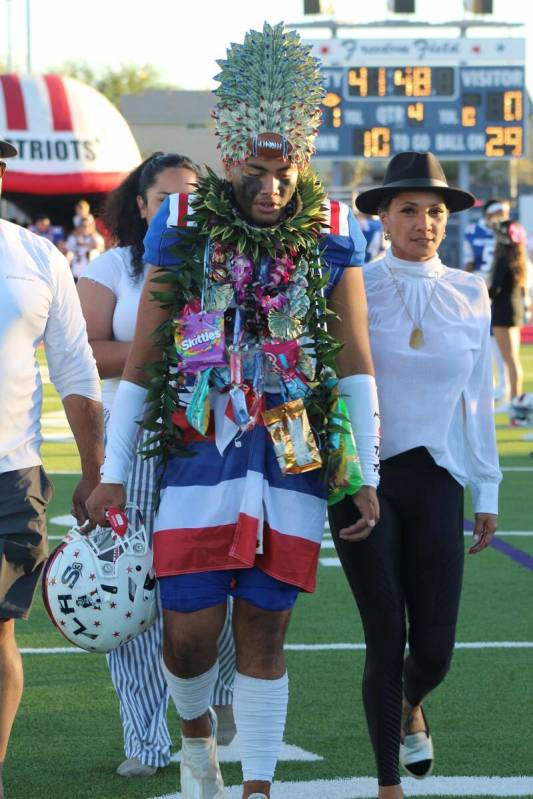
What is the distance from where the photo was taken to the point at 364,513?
4379 millimetres

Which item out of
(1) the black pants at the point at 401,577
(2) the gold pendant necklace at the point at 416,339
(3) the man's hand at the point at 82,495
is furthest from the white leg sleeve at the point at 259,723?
(2) the gold pendant necklace at the point at 416,339

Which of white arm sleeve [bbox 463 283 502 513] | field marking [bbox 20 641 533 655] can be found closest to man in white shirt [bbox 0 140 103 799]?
white arm sleeve [bbox 463 283 502 513]

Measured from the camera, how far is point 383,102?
30.3m

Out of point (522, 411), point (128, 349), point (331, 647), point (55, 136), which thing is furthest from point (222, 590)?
point (55, 136)

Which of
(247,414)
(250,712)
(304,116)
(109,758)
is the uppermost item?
(304,116)

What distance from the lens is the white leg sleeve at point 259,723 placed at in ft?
14.2

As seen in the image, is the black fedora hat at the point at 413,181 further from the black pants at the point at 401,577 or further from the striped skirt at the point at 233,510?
the striped skirt at the point at 233,510

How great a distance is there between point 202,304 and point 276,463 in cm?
47

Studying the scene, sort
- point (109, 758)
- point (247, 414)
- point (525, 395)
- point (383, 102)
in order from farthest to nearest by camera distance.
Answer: point (383, 102)
point (525, 395)
point (109, 758)
point (247, 414)

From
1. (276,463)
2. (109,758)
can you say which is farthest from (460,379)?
(109,758)

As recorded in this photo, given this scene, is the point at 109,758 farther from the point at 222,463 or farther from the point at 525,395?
the point at 525,395

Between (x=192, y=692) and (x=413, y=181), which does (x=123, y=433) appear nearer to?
(x=192, y=692)

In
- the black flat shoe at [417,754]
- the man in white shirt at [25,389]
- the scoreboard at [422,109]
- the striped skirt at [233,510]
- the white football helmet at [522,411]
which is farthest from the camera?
the scoreboard at [422,109]

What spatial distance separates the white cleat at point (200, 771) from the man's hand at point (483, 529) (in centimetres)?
106
